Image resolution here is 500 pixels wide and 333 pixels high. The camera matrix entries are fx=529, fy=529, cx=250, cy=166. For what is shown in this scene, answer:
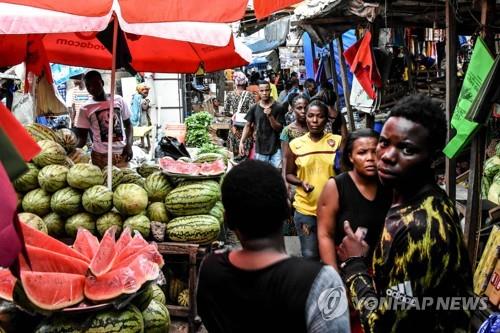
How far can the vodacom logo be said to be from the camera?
1.76 meters

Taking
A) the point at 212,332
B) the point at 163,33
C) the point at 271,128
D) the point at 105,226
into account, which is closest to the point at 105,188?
the point at 105,226

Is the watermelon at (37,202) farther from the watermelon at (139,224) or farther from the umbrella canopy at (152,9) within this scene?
the umbrella canopy at (152,9)

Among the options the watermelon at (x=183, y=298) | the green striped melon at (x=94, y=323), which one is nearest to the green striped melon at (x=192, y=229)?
the watermelon at (x=183, y=298)

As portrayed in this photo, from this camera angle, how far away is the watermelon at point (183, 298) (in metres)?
5.22

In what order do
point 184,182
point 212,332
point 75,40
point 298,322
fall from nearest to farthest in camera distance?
1. point 298,322
2. point 212,332
3. point 184,182
4. point 75,40

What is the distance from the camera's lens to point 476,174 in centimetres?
460

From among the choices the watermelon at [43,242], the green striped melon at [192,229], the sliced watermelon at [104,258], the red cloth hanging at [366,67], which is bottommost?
the green striped melon at [192,229]

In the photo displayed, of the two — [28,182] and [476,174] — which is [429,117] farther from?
[28,182]

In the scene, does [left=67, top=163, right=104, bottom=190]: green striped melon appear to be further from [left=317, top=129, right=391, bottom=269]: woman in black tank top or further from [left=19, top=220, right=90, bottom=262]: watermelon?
[left=317, top=129, right=391, bottom=269]: woman in black tank top

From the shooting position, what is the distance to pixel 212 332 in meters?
2.04

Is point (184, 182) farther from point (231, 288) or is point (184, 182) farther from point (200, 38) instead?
point (231, 288)

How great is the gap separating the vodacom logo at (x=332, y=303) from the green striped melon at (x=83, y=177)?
3723 millimetres

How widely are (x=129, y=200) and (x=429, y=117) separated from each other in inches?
135

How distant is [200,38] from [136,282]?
2366mm
